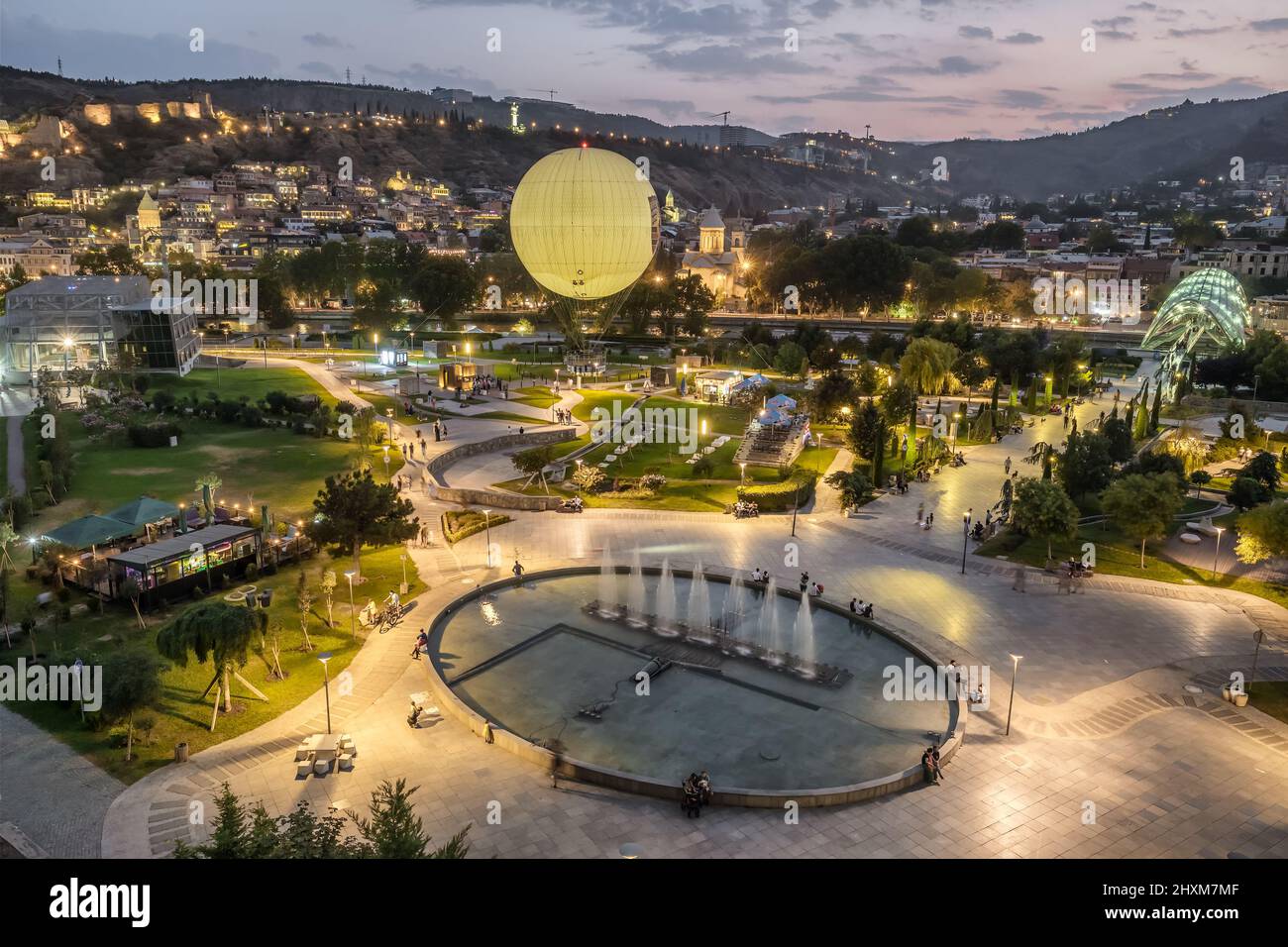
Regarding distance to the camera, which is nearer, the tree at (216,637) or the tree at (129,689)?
the tree at (129,689)

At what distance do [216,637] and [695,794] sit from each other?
513 inches

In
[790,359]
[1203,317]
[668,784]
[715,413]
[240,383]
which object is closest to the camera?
[668,784]

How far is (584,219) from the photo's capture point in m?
58.9

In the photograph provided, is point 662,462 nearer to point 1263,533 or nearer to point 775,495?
point 775,495

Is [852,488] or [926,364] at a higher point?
[926,364]

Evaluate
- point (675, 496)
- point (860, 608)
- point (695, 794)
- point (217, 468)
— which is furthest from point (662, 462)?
point (695, 794)

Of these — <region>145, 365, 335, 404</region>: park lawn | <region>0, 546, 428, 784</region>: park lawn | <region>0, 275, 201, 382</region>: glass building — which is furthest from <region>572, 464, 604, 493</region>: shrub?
<region>0, 275, 201, 382</region>: glass building

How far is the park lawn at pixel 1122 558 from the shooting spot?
106 ft

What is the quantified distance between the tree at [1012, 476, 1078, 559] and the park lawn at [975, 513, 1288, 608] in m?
1.24

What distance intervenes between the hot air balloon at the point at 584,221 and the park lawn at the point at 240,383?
63.5 ft

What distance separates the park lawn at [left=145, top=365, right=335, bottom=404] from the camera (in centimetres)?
6538

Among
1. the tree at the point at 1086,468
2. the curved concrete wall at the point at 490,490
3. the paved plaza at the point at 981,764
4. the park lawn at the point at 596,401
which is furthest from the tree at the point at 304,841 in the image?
the park lawn at the point at 596,401

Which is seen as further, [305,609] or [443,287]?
[443,287]

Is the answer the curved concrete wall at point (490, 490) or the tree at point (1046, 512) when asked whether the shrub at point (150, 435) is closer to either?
the curved concrete wall at point (490, 490)
